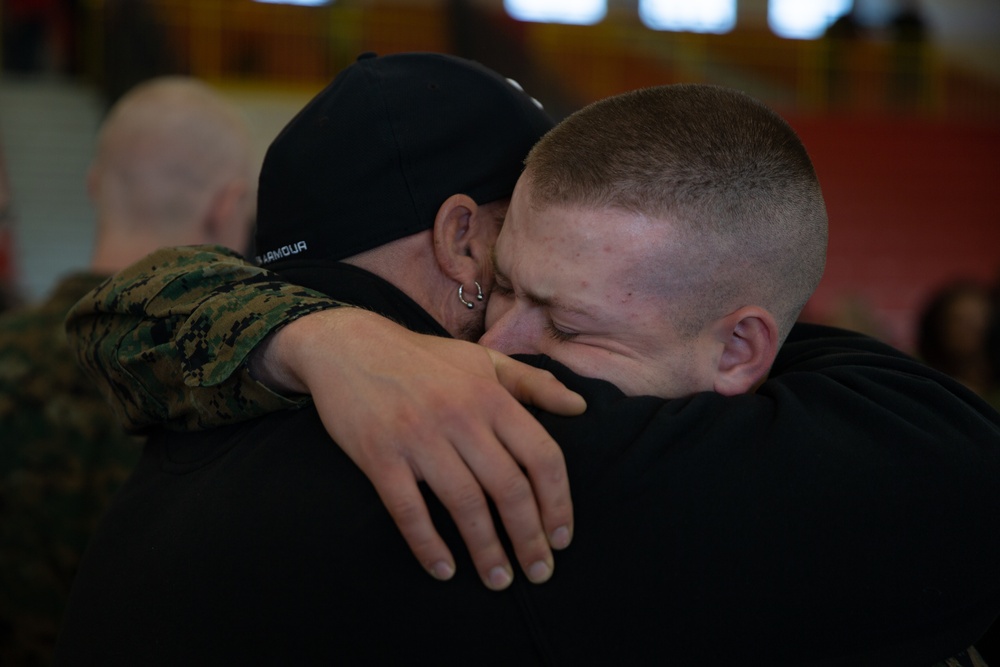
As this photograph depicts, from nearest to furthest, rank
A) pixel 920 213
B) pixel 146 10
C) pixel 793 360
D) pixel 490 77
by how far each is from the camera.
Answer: pixel 793 360, pixel 490 77, pixel 146 10, pixel 920 213

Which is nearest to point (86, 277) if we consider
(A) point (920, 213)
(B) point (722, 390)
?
(B) point (722, 390)

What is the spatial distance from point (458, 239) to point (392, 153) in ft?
0.52

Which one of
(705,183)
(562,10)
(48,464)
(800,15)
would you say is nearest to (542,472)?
(705,183)

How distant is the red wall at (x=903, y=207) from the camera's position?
12.0 m

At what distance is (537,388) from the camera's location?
1160mm

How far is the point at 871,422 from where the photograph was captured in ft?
3.90

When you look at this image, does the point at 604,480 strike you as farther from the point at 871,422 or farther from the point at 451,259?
the point at 451,259

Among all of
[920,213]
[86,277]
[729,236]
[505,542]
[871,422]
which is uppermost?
[729,236]

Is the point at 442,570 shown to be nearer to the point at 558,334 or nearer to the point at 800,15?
the point at 558,334

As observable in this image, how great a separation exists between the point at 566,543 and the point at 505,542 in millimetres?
69

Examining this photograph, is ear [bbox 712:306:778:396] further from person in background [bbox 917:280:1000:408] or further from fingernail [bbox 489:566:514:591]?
person in background [bbox 917:280:1000:408]

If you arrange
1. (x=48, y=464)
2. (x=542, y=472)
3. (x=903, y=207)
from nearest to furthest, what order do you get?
(x=542, y=472), (x=48, y=464), (x=903, y=207)

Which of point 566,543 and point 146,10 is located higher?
point 566,543

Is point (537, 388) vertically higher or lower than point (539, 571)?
higher
